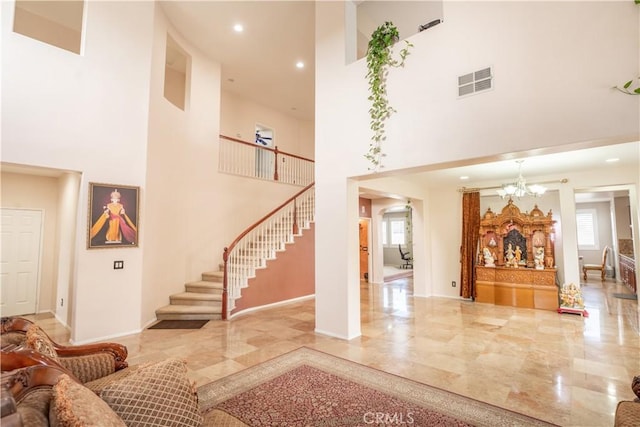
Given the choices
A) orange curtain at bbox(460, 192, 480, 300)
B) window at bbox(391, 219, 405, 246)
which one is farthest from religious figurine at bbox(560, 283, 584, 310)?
window at bbox(391, 219, 405, 246)

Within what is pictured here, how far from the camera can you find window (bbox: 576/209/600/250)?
11.1 m

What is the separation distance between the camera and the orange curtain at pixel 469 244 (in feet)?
22.5

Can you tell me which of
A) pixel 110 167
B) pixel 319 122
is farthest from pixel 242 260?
pixel 319 122

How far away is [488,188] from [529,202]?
3.12 ft

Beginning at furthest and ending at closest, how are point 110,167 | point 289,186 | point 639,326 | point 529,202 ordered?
point 289,186, point 529,202, point 639,326, point 110,167

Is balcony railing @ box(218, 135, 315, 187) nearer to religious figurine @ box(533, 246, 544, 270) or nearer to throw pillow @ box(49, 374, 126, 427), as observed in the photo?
religious figurine @ box(533, 246, 544, 270)

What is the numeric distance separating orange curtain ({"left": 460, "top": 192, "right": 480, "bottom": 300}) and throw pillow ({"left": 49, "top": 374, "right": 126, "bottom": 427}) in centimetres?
710

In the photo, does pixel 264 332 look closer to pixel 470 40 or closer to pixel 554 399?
pixel 554 399

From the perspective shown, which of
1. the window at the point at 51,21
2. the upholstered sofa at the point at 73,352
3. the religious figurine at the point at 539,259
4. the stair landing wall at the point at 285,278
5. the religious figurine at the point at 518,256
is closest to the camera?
the upholstered sofa at the point at 73,352

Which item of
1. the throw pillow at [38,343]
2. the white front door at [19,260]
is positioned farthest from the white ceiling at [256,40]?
the throw pillow at [38,343]

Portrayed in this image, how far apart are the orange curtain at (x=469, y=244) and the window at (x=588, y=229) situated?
24.0 feet

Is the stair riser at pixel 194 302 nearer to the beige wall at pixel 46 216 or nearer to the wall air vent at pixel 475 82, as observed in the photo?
the beige wall at pixel 46 216

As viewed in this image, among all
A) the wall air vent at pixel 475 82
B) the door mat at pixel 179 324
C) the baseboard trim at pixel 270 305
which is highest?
the wall air vent at pixel 475 82

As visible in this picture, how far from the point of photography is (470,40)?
3.39 metres
